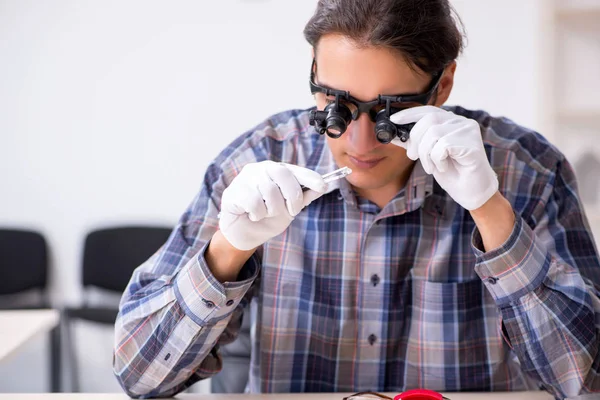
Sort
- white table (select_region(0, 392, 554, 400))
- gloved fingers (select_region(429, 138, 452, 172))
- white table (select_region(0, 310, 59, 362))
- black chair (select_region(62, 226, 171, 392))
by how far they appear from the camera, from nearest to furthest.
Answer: gloved fingers (select_region(429, 138, 452, 172)), white table (select_region(0, 392, 554, 400)), white table (select_region(0, 310, 59, 362)), black chair (select_region(62, 226, 171, 392))

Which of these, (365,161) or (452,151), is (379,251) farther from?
(452,151)

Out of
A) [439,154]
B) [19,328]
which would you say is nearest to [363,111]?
[439,154]

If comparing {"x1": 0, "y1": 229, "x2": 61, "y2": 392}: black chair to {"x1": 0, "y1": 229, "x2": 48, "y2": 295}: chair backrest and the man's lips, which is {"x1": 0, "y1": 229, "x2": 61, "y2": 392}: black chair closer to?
{"x1": 0, "y1": 229, "x2": 48, "y2": 295}: chair backrest

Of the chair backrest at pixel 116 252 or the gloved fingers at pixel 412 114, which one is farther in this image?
the chair backrest at pixel 116 252

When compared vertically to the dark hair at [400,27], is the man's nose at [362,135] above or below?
below

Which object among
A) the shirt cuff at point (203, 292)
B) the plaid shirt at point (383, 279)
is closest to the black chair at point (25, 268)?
the plaid shirt at point (383, 279)

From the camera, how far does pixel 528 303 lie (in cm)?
120

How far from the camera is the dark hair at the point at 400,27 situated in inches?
45.9

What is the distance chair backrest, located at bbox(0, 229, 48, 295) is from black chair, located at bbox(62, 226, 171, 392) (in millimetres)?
194

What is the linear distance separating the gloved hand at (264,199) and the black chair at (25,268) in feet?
6.70

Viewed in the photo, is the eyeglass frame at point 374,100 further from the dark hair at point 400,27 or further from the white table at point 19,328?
the white table at point 19,328

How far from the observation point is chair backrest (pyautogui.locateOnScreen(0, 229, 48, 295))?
2.87 meters

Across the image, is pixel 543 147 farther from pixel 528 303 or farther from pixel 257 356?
pixel 257 356

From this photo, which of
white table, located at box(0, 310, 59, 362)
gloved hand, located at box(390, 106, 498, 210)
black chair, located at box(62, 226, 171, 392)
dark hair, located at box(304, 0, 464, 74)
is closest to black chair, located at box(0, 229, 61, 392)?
black chair, located at box(62, 226, 171, 392)
